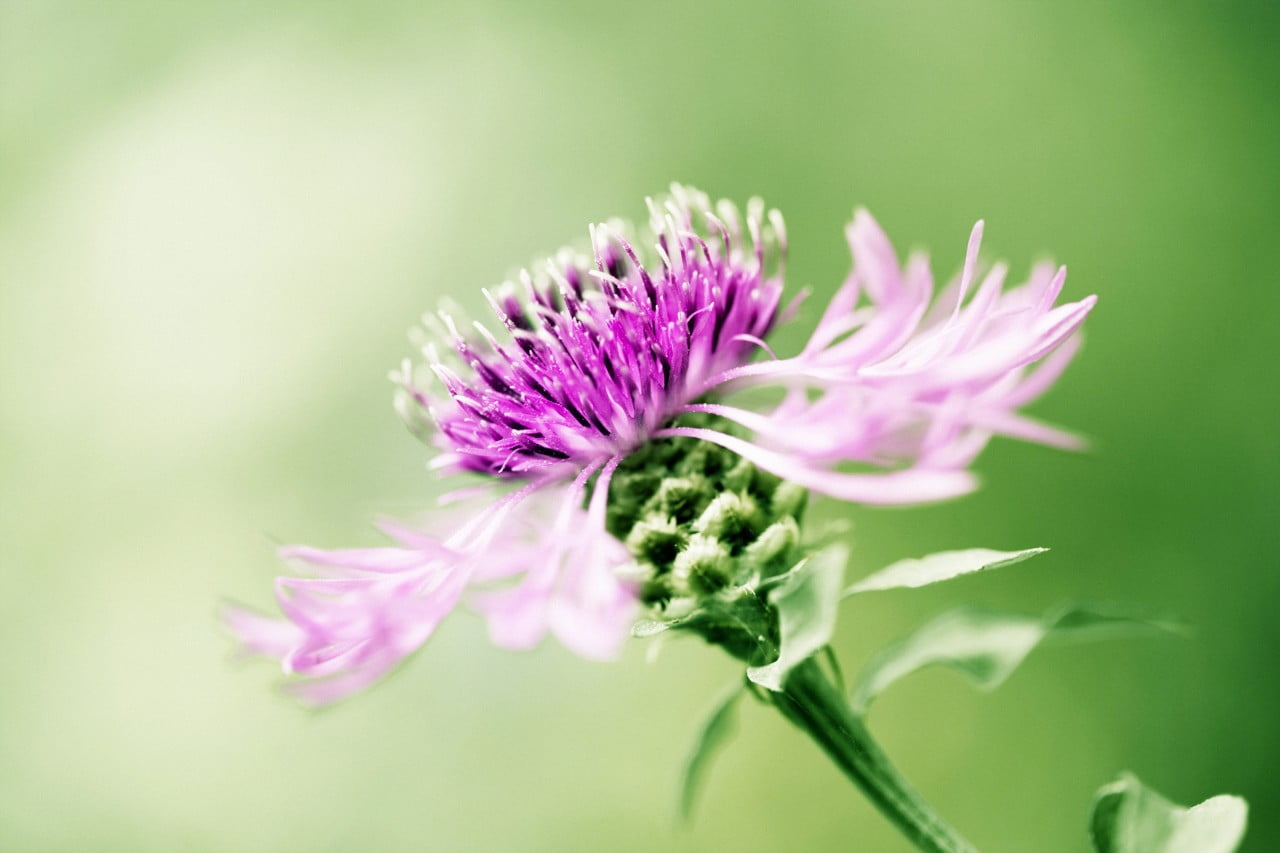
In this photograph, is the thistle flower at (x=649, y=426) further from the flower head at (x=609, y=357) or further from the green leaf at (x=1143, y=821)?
the green leaf at (x=1143, y=821)

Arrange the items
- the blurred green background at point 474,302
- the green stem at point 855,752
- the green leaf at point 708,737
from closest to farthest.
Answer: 1. the green stem at point 855,752
2. the green leaf at point 708,737
3. the blurred green background at point 474,302

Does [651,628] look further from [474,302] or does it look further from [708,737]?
[474,302]

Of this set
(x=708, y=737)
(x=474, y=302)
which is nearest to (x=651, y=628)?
(x=708, y=737)

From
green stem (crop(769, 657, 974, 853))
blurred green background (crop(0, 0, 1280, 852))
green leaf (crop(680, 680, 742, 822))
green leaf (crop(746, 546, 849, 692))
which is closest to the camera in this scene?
green leaf (crop(746, 546, 849, 692))

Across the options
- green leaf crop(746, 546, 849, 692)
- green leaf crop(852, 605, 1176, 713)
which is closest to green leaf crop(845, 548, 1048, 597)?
green leaf crop(746, 546, 849, 692)

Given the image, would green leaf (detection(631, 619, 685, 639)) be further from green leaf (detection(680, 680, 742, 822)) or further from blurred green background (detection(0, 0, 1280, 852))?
blurred green background (detection(0, 0, 1280, 852))

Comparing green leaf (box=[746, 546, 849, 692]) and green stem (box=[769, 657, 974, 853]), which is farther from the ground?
green leaf (box=[746, 546, 849, 692])

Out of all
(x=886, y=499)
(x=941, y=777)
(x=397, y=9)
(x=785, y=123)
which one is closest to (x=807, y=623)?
(x=886, y=499)

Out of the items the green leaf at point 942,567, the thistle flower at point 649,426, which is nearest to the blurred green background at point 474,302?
the thistle flower at point 649,426
